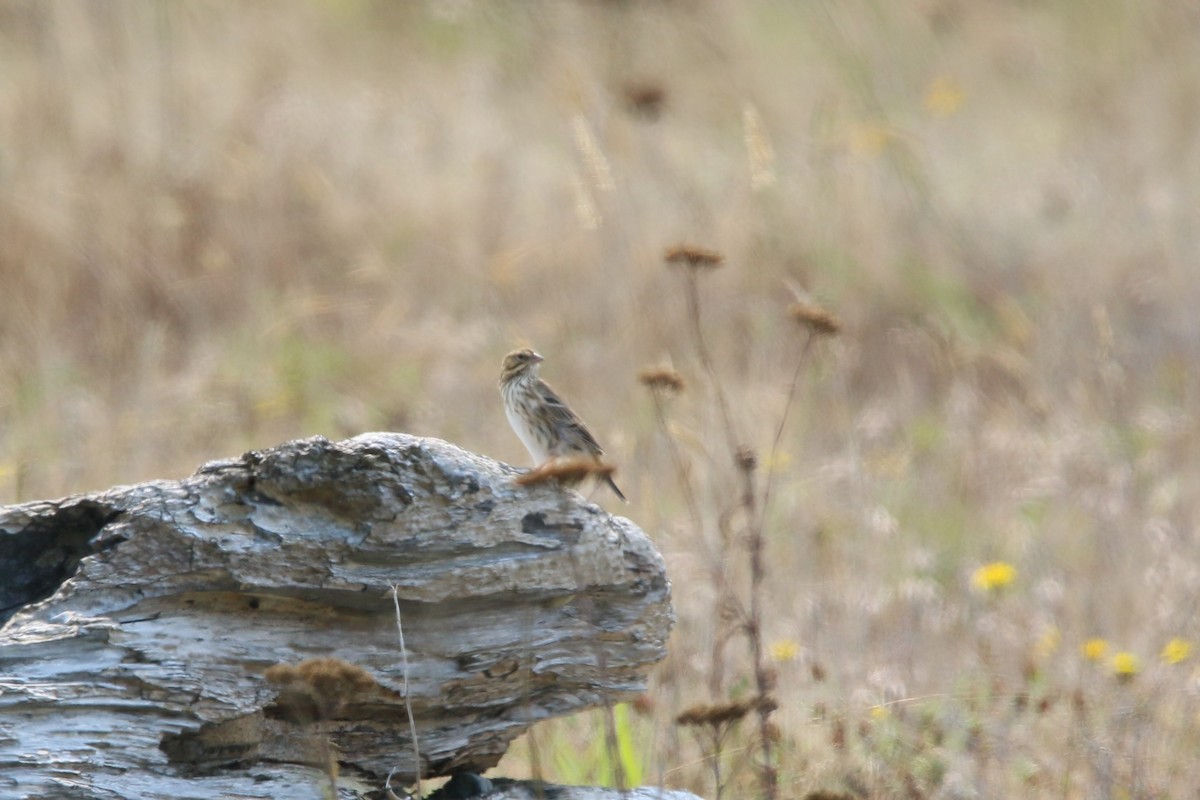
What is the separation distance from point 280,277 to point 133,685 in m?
7.14

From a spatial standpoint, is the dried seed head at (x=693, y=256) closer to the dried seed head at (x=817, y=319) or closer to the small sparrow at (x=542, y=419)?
the dried seed head at (x=817, y=319)

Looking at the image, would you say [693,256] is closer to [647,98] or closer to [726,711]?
[726,711]

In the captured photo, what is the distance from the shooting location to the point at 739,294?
32.1 ft

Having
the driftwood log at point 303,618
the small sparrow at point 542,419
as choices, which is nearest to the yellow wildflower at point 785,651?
the small sparrow at point 542,419

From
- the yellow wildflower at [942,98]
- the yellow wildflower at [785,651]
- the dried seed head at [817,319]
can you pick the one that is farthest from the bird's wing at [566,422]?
the yellow wildflower at [942,98]

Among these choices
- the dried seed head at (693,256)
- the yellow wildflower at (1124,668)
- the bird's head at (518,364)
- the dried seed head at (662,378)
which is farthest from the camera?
the bird's head at (518,364)

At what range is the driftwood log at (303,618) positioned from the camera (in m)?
2.88

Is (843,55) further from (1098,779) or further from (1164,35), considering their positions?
(1098,779)

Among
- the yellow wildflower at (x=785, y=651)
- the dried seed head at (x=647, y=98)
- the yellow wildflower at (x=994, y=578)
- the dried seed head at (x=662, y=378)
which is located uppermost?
the dried seed head at (x=647, y=98)

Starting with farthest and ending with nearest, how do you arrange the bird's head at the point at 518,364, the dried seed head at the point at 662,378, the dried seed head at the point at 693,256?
the bird's head at the point at 518,364
the dried seed head at the point at 693,256
the dried seed head at the point at 662,378

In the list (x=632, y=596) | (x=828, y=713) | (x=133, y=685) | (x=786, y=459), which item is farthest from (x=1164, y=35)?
(x=133, y=685)

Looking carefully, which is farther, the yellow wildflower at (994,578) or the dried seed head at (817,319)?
the yellow wildflower at (994,578)

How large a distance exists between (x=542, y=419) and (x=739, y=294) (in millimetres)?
5341

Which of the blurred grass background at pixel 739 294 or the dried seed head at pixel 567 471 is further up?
the blurred grass background at pixel 739 294
